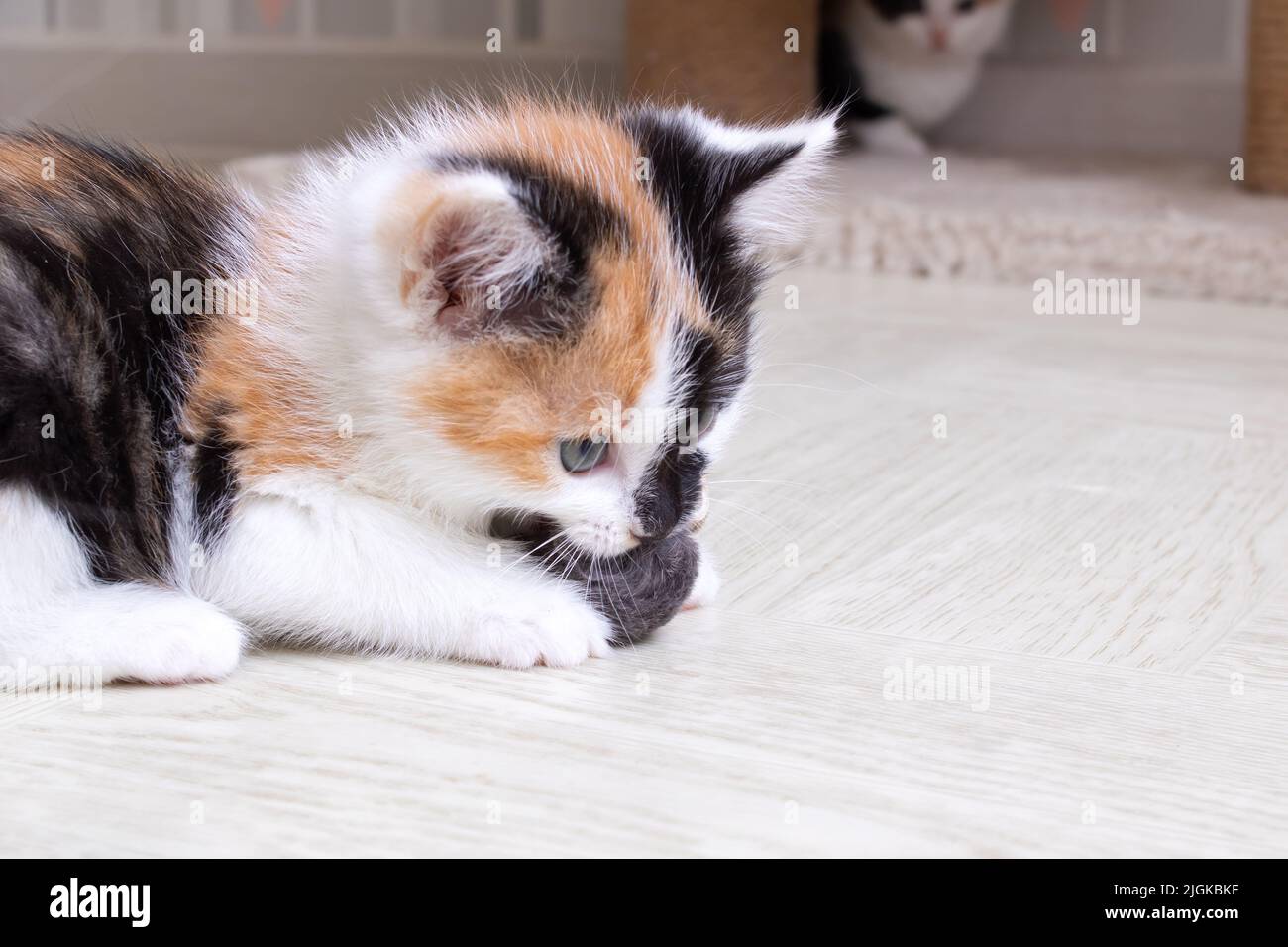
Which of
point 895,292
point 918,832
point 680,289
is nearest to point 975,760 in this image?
point 918,832

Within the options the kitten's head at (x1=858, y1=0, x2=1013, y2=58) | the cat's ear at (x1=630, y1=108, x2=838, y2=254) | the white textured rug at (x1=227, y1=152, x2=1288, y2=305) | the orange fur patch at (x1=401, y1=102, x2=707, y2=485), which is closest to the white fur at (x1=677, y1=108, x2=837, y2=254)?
the cat's ear at (x1=630, y1=108, x2=838, y2=254)

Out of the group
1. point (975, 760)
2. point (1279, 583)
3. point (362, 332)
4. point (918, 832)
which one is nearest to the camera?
→ point (918, 832)

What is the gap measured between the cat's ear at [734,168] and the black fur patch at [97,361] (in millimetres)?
378

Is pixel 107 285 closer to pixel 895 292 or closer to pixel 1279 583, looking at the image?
pixel 1279 583

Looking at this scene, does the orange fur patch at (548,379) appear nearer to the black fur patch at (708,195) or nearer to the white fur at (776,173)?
the black fur patch at (708,195)

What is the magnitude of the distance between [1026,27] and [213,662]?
149 inches

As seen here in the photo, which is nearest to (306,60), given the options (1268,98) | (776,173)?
(1268,98)

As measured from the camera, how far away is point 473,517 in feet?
4.02

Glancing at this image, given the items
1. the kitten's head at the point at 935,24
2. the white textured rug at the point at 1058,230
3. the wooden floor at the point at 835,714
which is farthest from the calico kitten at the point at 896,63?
the wooden floor at the point at 835,714

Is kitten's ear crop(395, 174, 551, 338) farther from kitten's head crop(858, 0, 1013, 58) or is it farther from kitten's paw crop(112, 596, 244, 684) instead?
kitten's head crop(858, 0, 1013, 58)

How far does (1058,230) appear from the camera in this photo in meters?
3.13

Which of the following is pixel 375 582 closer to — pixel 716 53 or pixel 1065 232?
pixel 1065 232

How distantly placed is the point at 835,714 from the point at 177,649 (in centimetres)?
49

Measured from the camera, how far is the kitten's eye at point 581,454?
114 centimetres
